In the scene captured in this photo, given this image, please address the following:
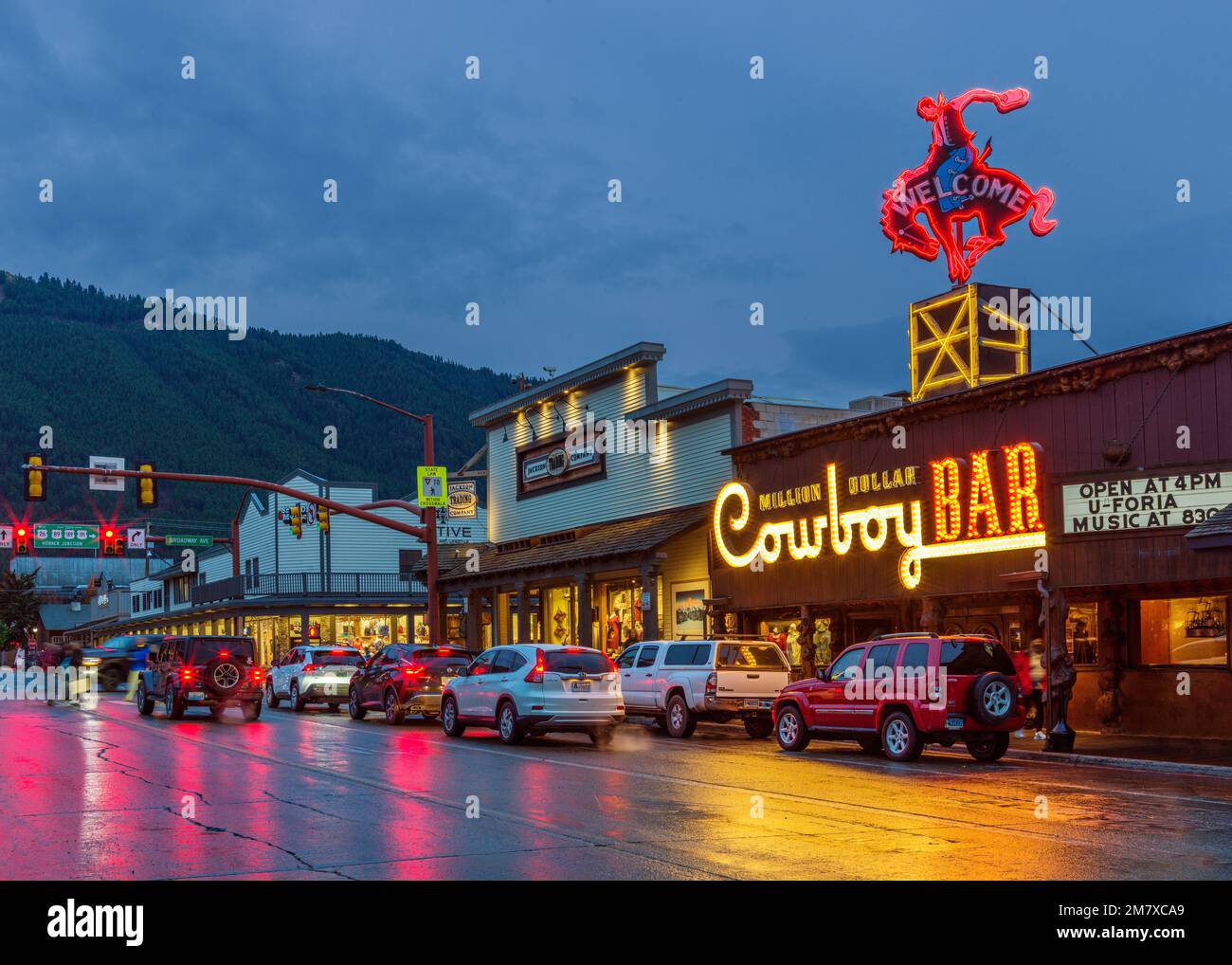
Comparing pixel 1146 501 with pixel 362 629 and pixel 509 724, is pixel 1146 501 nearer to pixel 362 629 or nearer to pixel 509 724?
pixel 509 724

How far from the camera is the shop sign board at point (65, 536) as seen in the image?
59.5m

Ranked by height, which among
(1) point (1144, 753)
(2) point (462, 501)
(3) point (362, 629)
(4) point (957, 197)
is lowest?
(1) point (1144, 753)

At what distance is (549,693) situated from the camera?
22.5 meters

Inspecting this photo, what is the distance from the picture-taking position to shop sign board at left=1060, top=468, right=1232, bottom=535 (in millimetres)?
21188

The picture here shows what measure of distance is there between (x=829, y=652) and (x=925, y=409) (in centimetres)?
718

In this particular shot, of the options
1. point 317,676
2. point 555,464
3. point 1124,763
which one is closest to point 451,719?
point 1124,763

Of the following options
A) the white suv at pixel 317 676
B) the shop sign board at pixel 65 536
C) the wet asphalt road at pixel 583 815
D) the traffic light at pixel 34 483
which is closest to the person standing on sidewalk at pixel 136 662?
the white suv at pixel 317 676

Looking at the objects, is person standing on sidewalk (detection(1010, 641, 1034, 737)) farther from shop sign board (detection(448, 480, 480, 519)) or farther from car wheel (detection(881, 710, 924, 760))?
shop sign board (detection(448, 480, 480, 519))

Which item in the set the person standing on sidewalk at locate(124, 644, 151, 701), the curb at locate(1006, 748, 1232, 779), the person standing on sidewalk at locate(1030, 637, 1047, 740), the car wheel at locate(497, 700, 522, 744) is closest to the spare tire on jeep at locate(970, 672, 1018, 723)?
the curb at locate(1006, 748, 1232, 779)

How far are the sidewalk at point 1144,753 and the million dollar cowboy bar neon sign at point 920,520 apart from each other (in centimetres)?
358

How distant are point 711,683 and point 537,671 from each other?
3.82m

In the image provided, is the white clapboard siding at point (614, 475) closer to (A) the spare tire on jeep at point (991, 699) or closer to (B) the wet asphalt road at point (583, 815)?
(B) the wet asphalt road at point (583, 815)

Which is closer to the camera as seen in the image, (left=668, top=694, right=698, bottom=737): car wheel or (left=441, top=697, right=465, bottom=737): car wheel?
(left=441, top=697, right=465, bottom=737): car wheel

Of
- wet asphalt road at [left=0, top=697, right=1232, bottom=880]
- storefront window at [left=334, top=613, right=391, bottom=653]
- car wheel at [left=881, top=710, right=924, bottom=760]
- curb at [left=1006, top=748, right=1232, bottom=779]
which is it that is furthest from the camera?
storefront window at [left=334, top=613, right=391, bottom=653]
